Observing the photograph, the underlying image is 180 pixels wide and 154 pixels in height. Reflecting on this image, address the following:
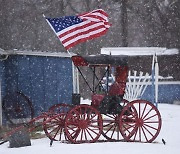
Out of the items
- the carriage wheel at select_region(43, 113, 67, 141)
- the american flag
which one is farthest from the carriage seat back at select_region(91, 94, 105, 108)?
the american flag

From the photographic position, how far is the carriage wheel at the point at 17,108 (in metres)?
14.2

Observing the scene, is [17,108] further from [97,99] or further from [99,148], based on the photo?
[99,148]

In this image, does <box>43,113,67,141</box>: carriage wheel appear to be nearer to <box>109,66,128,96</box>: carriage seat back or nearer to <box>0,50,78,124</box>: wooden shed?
<box>109,66,128,96</box>: carriage seat back

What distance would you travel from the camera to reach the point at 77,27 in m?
10.9

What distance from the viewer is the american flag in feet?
35.1

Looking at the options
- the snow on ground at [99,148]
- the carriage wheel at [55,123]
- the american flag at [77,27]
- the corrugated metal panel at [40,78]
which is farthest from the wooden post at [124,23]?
the snow on ground at [99,148]

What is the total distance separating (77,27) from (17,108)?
485cm

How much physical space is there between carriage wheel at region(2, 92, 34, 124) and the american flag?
171 inches

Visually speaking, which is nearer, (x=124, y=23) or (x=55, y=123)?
(x=55, y=123)

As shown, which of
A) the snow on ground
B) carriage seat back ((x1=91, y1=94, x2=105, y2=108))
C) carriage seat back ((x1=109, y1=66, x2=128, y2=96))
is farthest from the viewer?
carriage seat back ((x1=109, y1=66, x2=128, y2=96))

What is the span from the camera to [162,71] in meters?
25.7

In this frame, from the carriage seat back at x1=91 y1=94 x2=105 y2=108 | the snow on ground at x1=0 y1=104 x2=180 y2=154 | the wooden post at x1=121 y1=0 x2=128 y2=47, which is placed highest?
the wooden post at x1=121 y1=0 x2=128 y2=47

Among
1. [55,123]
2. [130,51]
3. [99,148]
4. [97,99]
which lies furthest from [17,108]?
[130,51]

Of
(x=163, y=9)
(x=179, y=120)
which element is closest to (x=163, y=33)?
(x=163, y=9)
